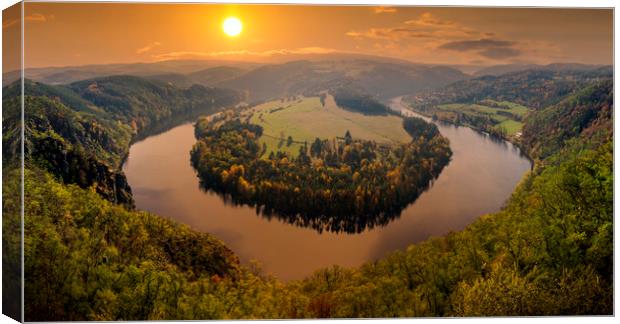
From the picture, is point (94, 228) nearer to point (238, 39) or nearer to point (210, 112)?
point (210, 112)

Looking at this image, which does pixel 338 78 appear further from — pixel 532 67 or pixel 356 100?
pixel 532 67

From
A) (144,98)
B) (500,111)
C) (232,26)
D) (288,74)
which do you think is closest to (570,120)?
(500,111)

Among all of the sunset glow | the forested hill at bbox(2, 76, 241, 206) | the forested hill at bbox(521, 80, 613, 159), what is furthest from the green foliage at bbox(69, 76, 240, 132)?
the forested hill at bbox(521, 80, 613, 159)

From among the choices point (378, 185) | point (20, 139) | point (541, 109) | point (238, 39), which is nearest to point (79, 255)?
point (20, 139)

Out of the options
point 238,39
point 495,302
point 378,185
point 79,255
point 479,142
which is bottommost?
point 495,302

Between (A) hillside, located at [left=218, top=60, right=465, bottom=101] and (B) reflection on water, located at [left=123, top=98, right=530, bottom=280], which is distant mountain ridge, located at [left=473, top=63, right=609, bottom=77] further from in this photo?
(B) reflection on water, located at [left=123, top=98, right=530, bottom=280]

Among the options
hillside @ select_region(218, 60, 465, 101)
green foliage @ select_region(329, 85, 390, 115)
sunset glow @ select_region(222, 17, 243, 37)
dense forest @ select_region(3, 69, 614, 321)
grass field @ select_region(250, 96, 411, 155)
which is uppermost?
sunset glow @ select_region(222, 17, 243, 37)
